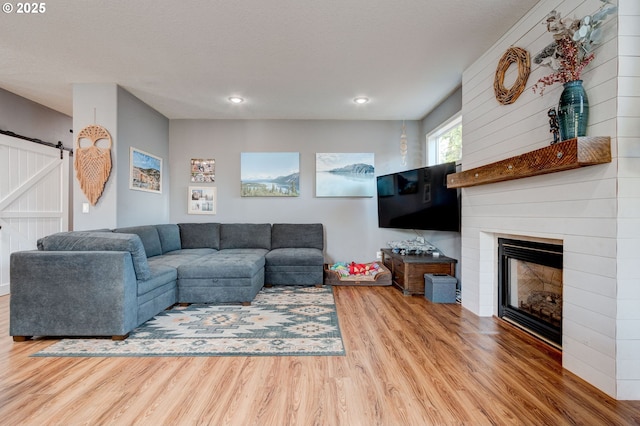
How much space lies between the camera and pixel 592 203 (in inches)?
68.5

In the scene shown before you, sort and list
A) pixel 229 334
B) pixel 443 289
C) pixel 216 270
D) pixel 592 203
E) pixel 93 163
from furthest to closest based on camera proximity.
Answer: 1. pixel 93 163
2. pixel 443 289
3. pixel 216 270
4. pixel 229 334
5. pixel 592 203

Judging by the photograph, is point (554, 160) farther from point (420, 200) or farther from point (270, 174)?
point (270, 174)

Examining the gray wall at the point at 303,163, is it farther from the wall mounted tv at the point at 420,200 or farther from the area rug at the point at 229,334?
the area rug at the point at 229,334

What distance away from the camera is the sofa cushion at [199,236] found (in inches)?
178

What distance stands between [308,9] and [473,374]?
110 inches

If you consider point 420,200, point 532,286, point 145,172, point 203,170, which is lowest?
point 532,286

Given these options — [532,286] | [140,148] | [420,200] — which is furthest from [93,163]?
[532,286]

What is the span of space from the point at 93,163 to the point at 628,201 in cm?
484

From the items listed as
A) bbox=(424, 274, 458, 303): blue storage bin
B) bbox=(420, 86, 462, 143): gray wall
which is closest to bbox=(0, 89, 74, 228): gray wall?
bbox=(424, 274, 458, 303): blue storage bin

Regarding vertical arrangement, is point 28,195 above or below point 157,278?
above

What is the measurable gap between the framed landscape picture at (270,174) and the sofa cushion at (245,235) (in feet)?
1.81

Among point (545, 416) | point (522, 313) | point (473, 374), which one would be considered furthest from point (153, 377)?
point (522, 313)

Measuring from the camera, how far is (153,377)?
182 cm

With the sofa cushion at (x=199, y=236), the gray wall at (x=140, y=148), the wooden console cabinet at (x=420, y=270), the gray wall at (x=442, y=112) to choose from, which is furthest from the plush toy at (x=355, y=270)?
the gray wall at (x=140, y=148)
